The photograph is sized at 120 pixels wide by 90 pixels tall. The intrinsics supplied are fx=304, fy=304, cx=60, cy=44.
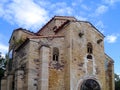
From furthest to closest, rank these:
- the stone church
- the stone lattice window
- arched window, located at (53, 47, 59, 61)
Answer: arched window, located at (53, 47, 59, 61) → the stone lattice window → the stone church

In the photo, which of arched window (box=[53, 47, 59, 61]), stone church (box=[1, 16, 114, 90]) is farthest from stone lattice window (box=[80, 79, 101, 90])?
arched window (box=[53, 47, 59, 61])

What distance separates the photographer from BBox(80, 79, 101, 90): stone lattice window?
101ft

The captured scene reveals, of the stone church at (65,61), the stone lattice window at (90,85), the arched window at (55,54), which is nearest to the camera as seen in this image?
the stone church at (65,61)

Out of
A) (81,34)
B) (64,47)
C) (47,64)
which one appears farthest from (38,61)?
(81,34)

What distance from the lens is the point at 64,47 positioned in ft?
106

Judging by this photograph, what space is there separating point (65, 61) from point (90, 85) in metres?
3.57

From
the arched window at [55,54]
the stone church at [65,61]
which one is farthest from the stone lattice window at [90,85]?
the arched window at [55,54]

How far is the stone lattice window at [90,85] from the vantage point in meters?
30.7

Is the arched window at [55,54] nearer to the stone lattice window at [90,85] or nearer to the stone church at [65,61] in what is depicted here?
the stone church at [65,61]

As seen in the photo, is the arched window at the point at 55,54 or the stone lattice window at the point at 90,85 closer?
the stone lattice window at the point at 90,85

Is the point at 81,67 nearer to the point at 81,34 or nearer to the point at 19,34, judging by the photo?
the point at 81,34

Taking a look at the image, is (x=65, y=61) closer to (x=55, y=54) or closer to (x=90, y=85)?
(x=55, y=54)

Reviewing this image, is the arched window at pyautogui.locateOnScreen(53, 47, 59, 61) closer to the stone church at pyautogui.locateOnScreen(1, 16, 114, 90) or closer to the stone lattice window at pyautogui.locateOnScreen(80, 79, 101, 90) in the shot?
the stone church at pyautogui.locateOnScreen(1, 16, 114, 90)

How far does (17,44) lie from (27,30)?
2.24 metres
